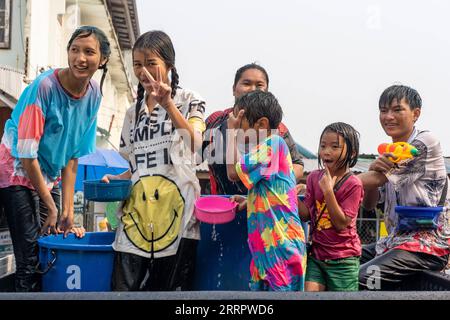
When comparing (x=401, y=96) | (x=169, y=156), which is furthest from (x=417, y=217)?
(x=169, y=156)

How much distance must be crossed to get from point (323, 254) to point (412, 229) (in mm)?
539

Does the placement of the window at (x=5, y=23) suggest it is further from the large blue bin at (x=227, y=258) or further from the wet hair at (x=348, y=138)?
the wet hair at (x=348, y=138)

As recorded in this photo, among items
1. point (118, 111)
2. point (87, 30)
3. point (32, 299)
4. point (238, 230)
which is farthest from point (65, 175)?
point (118, 111)

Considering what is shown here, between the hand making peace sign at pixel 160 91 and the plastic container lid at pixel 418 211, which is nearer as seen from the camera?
the hand making peace sign at pixel 160 91

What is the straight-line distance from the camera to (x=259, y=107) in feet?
7.98

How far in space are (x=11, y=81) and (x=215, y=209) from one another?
22.2 ft

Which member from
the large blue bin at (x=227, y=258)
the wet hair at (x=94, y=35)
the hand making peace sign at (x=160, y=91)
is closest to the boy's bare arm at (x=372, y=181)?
the large blue bin at (x=227, y=258)

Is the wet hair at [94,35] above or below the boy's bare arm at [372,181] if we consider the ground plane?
above

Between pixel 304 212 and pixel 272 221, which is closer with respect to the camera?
pixel 272 221

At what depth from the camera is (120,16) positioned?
1628 centimetres

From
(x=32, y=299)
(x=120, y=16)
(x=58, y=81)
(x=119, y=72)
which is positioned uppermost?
(x=120, y=16)

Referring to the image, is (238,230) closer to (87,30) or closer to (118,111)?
(87,30)

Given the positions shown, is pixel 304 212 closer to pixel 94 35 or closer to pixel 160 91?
pixel 160 91

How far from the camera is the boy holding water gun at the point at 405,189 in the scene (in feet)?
8.66
